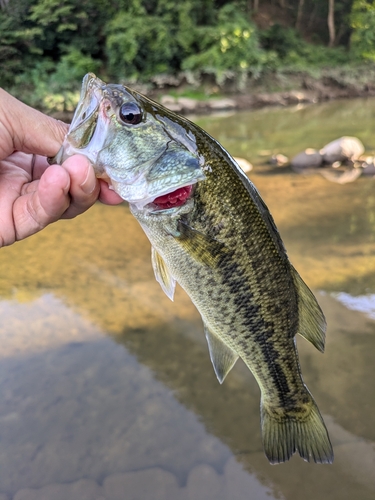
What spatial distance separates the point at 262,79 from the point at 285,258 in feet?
69.1

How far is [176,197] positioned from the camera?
1.69 meters

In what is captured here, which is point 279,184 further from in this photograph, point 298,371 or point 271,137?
point 298,371

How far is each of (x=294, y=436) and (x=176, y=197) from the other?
1270 mm

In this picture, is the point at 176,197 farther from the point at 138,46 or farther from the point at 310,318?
the point at 138,46

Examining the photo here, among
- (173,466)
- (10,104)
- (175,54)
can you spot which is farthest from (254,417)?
(175,54)

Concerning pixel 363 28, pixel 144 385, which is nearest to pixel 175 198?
pixel 144 385

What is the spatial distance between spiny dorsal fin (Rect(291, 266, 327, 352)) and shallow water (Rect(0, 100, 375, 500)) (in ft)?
4.97

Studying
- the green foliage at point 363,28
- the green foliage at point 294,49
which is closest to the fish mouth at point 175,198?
the green foliage at point 294,49

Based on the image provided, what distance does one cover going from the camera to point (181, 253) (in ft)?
5.68

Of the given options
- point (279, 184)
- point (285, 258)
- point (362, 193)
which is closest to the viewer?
point (285, 258)

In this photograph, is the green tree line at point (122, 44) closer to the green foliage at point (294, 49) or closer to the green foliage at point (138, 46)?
the green foliage at point (138, 46)

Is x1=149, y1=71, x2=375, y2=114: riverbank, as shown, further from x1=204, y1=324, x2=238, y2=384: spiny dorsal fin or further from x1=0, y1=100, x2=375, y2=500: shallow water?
x1=204, y1=324, x2=238, y2=384: spiny dorsal fin

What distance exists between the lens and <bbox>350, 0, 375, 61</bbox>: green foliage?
82.9 feet

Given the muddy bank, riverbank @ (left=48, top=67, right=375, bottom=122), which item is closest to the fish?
riverbank @ (left=48, top=67, right=375, bottom=122)
